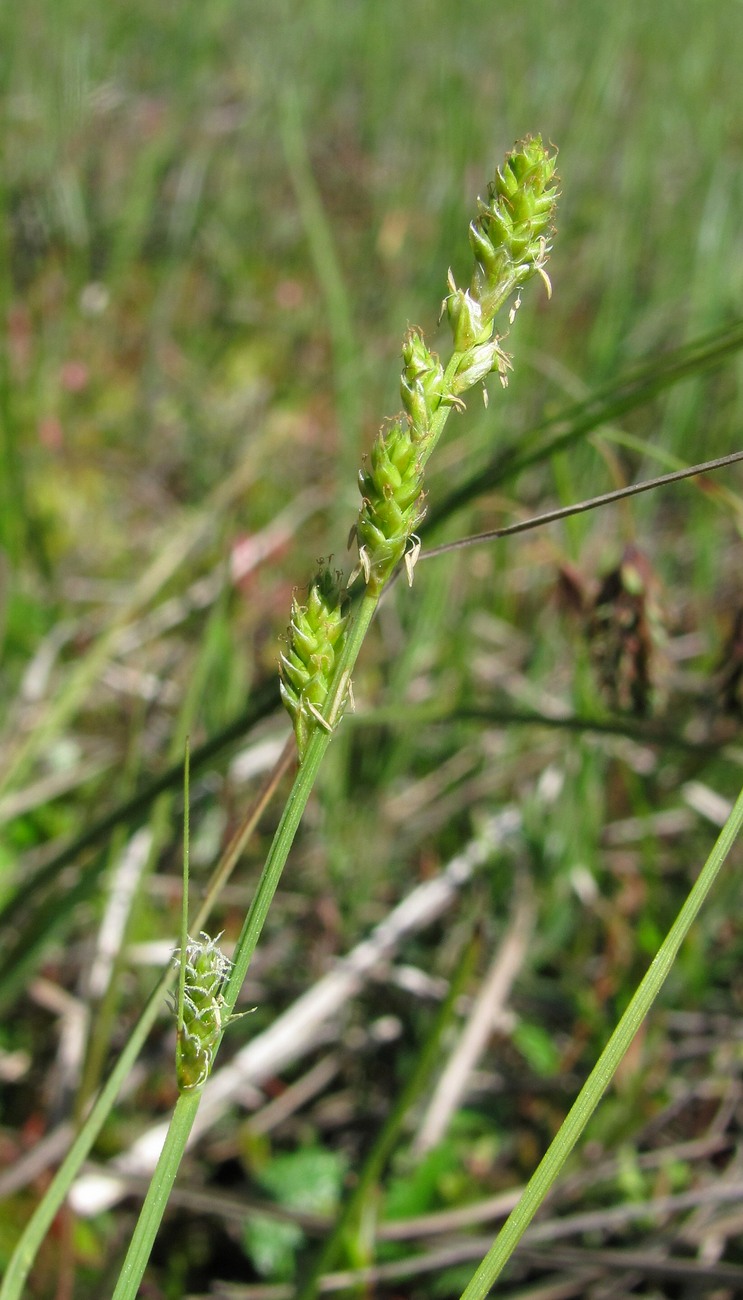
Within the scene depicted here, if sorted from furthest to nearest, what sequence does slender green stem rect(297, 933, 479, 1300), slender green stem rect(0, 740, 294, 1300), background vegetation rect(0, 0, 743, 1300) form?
1. background vegetation rect(0, 0, 743, 1300)
2. slender green stem rect(297, 933, 479, 1300)
3. slender green stem rect(0, 740, 294, 1300)

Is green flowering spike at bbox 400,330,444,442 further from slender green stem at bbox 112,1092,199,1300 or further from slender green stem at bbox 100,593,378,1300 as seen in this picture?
slender green stem at bbox 112,1092,199,1300

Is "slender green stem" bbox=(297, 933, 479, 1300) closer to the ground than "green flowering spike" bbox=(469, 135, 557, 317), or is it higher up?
closer to the ground

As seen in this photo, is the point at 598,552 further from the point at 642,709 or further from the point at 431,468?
the point at 642,709

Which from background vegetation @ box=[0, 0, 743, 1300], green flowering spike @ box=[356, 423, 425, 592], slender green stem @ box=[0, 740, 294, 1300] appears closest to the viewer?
green flowering spike @ box=[356, 423, 425, 592]

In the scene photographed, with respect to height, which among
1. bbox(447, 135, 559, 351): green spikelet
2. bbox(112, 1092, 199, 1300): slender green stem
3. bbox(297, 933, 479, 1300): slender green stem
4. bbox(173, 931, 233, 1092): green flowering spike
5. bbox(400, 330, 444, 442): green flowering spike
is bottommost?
bbox(297, 933, 479, 1300): slender green stem

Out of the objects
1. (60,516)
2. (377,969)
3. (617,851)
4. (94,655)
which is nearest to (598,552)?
(617,851)

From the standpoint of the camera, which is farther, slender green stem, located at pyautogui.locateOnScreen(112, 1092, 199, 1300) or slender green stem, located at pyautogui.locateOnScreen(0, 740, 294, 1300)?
slender green stem, located at pyautogui.locateOnScreen(0, 740, 294, 1300)

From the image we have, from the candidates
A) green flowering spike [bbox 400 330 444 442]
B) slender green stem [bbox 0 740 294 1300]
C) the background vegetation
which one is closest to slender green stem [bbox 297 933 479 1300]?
the background vegetation
